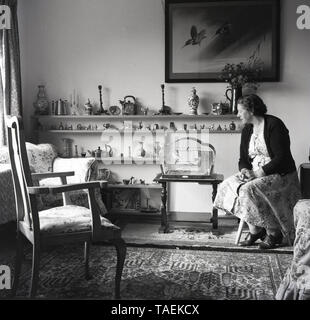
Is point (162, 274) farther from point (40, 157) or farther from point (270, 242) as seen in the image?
point (40, 157)

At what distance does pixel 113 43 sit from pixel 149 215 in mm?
1986

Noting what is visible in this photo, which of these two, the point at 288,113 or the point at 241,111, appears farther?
the point at 288,113

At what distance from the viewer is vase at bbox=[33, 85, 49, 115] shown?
194 inches

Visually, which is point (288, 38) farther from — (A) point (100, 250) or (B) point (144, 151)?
(A) point (100, 250)

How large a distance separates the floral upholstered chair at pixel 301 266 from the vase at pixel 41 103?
3444 millimetres

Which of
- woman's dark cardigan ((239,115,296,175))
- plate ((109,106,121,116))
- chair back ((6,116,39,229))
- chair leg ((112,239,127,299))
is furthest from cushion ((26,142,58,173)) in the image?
woman's dark cardigan ((239,115,296,175))

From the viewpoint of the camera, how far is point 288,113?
4.70 m

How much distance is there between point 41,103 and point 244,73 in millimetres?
2290

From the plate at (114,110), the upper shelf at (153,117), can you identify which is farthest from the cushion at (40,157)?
the plate at (114,110)

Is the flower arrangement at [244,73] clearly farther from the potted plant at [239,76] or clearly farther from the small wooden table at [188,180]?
the small wooden table at [188,180]

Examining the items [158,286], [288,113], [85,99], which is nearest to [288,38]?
A: [288,113]

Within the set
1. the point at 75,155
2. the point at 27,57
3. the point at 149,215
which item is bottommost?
the point at 149,215

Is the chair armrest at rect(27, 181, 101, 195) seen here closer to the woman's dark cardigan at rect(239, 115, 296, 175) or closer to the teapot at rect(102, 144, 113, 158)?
the woman's dark cardigan at rect(239, 115, 296, 175)

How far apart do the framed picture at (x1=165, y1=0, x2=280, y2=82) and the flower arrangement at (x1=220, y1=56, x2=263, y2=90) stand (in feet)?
0.16
